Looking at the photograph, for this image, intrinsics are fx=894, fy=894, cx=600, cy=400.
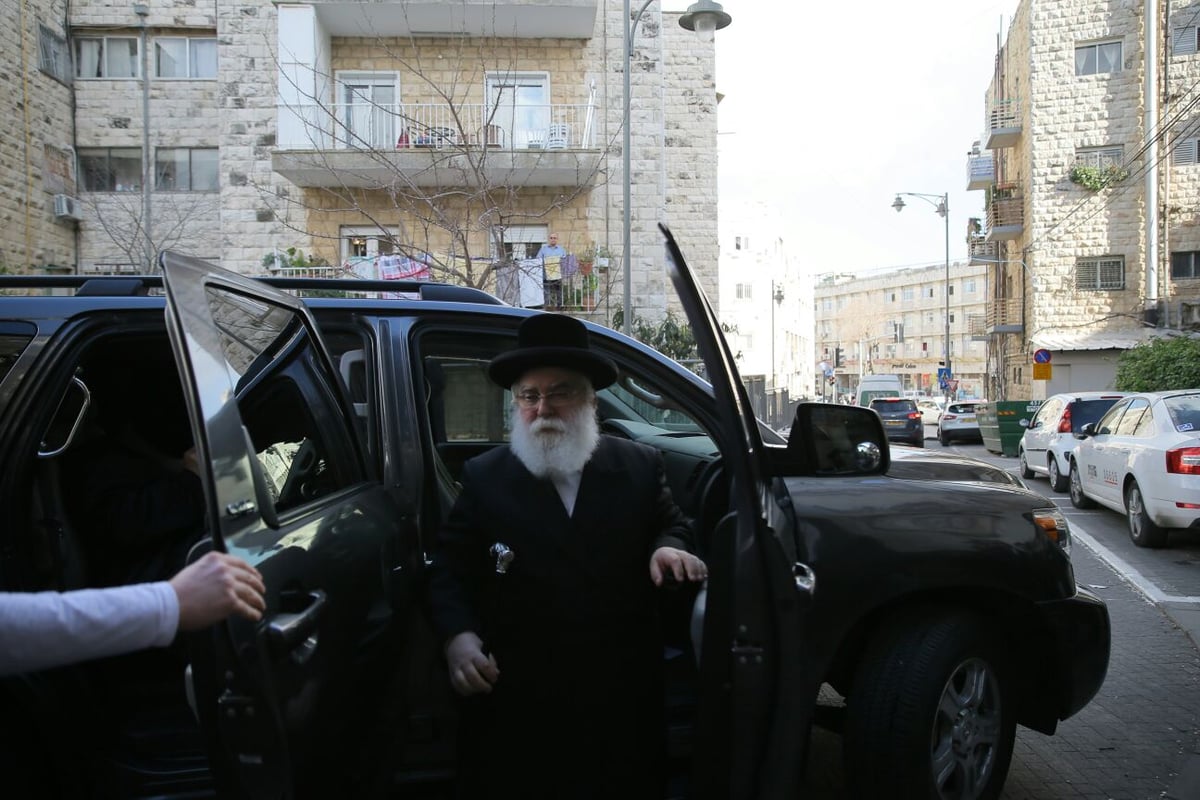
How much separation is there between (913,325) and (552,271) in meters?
88.3

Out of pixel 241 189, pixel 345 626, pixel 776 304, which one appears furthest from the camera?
pixel 776 304

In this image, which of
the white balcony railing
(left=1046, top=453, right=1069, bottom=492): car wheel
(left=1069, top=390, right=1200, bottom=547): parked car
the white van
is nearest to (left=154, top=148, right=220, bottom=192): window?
the white balcony railing

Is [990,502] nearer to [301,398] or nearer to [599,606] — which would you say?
[599,606]

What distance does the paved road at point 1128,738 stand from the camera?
374 cm

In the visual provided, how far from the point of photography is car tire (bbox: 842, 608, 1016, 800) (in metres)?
2.86

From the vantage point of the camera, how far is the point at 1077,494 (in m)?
12.2

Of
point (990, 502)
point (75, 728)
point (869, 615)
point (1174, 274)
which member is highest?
point (1174, 274)

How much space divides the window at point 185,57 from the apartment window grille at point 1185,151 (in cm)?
2939

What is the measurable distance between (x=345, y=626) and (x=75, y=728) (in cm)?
95

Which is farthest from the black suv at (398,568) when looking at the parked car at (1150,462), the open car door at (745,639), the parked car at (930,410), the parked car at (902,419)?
the parked car at (930,410)

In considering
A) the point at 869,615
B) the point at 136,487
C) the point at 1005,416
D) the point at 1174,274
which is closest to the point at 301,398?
the point at 136,487

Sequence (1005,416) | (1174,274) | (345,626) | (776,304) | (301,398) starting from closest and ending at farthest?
(345,626)
(301,398)
(1005,416)
(1174,274)
(776,304)

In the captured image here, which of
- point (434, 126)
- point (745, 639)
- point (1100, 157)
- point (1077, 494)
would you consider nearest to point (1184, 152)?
point (1100, 157)

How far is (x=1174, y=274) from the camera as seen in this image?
98.9ft
